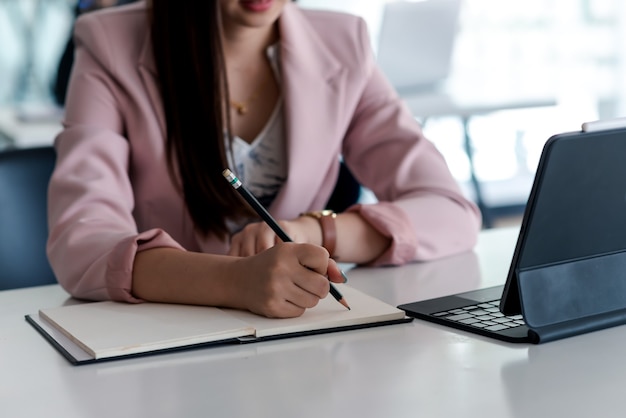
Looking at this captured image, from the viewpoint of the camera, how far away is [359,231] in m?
1.32

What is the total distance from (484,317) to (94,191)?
23.1 inches

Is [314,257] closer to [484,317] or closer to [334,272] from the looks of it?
[334,272]

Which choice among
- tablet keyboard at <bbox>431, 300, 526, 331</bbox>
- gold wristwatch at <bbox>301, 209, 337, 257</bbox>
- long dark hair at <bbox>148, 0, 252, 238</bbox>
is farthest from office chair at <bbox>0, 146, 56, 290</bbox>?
tablet keyboard at <bbox>431, 300, 526, 331</bbox>

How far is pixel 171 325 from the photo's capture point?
974 mm

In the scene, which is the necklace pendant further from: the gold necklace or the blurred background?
the blurred background

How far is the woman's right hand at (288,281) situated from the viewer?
975mm

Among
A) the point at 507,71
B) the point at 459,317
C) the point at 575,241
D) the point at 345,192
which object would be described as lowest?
the point at 507,71

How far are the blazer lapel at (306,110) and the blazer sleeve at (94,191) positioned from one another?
0.84ft

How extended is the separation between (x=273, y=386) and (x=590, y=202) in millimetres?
337

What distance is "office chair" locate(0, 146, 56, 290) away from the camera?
148 centimetres

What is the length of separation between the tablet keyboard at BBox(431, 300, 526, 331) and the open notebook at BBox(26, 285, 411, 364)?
0.18ft

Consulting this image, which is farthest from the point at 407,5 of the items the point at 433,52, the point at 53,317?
the point at 53,317

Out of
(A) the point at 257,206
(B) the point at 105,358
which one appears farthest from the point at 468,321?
(B) the point at 105,358

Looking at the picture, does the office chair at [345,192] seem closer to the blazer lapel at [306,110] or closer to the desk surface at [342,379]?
the blazer lapel at [306,110]
